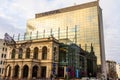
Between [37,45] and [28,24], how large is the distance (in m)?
64.4

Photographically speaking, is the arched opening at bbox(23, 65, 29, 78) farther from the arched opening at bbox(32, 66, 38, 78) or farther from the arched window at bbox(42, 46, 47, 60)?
the arched window at bbox(42, 46, 47, 60)

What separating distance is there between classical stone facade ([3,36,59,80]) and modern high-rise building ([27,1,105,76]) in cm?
2072

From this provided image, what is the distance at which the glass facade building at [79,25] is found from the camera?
8464 cm

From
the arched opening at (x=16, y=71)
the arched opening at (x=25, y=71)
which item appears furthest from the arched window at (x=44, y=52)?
the arched opening at (x=16, y=71)

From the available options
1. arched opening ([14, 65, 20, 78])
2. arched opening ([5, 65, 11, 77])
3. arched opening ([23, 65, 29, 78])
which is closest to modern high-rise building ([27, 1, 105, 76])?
arched opening ([5, 65, 11, 77])

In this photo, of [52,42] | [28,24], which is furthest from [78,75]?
[28,24]

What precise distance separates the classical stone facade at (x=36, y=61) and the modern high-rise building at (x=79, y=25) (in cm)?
2072

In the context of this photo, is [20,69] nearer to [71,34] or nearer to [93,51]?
[71,34]

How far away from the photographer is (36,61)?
184 feet

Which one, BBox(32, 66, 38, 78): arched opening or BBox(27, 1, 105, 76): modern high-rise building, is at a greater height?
BBox(27, 1, 105, 76): modern high-rise building

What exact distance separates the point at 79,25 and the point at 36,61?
45402 millimetres

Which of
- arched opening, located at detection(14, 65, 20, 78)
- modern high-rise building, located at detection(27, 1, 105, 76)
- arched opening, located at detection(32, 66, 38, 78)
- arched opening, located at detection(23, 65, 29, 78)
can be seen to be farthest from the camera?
modern high-rise building, located at detection(27, 1, 105, 76)

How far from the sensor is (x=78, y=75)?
67500 millimetres

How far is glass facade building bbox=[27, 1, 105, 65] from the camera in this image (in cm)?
8464
